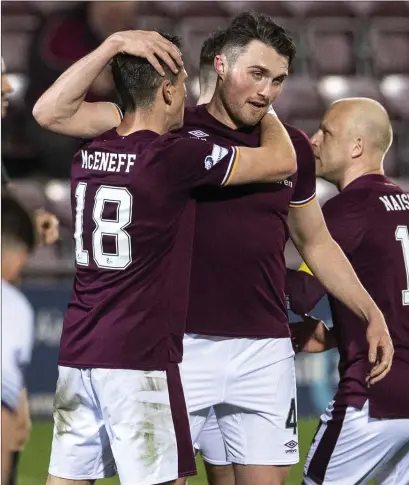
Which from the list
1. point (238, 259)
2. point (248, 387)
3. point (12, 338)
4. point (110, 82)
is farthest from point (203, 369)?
point (110, 82)

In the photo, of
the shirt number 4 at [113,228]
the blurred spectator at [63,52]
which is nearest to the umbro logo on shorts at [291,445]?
the shirt number 4 at [113,228]

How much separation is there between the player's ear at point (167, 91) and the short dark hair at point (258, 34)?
1.45ft

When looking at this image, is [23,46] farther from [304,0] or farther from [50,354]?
[50,354]

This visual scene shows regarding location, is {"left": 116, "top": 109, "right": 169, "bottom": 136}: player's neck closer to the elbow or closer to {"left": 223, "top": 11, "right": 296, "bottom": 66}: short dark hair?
the elbow

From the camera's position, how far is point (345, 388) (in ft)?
14.0

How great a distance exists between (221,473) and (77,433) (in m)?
0.94

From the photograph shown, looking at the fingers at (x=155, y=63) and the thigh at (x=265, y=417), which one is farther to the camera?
the thigh at (x=265, y=417)

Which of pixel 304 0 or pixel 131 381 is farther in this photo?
pixel 304 0

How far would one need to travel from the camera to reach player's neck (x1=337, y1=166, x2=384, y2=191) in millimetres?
4547

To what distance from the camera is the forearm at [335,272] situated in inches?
159

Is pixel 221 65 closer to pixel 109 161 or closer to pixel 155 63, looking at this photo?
pixel 155 63

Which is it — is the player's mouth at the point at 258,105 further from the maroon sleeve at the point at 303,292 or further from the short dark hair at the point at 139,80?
the maroon sleeve at the point at 303,292

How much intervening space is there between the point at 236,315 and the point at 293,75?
696cm

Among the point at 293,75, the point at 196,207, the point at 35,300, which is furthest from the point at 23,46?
the point at 196,207
